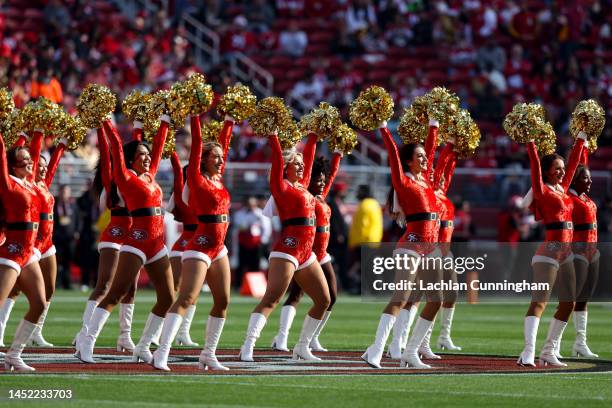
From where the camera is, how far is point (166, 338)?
31.2 feet

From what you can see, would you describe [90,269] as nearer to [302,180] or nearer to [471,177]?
[471,177]

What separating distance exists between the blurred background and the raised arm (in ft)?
30.1

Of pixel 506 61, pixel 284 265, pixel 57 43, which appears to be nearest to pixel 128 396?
pixel 284 265

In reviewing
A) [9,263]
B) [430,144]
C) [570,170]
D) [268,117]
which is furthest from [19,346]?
[570,170]

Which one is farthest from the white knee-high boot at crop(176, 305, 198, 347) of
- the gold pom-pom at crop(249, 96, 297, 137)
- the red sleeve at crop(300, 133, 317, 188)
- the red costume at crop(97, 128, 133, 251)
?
the gold pom-pom at crop(249, 96, 297, 137)

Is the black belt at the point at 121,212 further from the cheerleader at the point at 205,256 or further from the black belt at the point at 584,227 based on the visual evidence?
the black belt at the point at 584,227

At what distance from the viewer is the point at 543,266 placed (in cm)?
1058

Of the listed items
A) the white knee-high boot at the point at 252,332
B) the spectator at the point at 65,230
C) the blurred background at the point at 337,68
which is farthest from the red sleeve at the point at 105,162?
the spectator at the point at 65,230

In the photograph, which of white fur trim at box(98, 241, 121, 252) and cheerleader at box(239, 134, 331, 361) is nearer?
cheerleader at box(239, 134, 331, 361)

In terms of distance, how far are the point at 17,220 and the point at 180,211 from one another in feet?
6.07

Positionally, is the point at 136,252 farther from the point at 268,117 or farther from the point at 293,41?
the point at 293,41

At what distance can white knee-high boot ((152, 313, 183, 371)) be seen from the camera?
31.1 feet

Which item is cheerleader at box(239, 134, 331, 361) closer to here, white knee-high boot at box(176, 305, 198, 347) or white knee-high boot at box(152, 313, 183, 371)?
white knee-high boot at box(152, 313, 183, 371)

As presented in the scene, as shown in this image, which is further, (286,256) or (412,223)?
(412,223)
